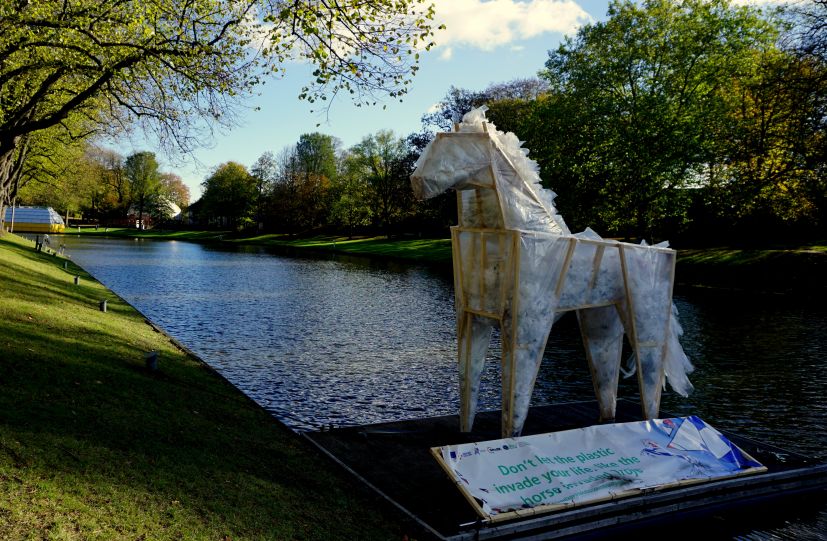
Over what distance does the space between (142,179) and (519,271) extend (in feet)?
415

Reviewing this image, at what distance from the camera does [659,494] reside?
7.67m

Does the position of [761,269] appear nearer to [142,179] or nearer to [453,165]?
[453,165]

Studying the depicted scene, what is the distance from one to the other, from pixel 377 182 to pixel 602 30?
1958 inches

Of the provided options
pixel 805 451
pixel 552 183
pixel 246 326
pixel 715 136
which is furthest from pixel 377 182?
pixel 805 451

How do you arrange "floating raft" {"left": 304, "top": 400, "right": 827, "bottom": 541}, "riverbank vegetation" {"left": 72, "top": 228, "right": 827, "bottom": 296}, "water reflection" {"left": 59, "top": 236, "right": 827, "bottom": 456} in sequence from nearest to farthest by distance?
"floating raft" {"left": 304, "top": 400, "right": 827, "bottom": 541} → "water reflection" {"left": 59, "top": 236, "right": 827, "bottom": 456} → "riverbank vegetation" {"left": 72, "top": 228, "right": 827, "bottom": 296}

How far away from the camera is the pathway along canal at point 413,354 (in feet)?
41.8

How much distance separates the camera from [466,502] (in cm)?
731

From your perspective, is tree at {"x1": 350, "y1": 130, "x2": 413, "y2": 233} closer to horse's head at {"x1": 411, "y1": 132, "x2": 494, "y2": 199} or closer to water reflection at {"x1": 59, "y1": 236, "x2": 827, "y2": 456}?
water reflection at {"x1": 59, "y1": 236, "x2": 827, "y2": 456}

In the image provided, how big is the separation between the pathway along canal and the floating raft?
55 cm

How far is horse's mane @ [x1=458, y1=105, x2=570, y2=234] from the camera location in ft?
26.7

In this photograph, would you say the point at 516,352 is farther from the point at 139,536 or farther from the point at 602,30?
the point at 602,30

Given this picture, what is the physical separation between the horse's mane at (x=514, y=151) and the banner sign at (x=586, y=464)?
3.16 meters

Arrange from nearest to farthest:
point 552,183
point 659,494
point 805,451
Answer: point 659,494 < point 805,451 < point 552,183

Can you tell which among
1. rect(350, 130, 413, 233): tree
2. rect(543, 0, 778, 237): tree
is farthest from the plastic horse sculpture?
rect(350, 130, 413, 233): tree
